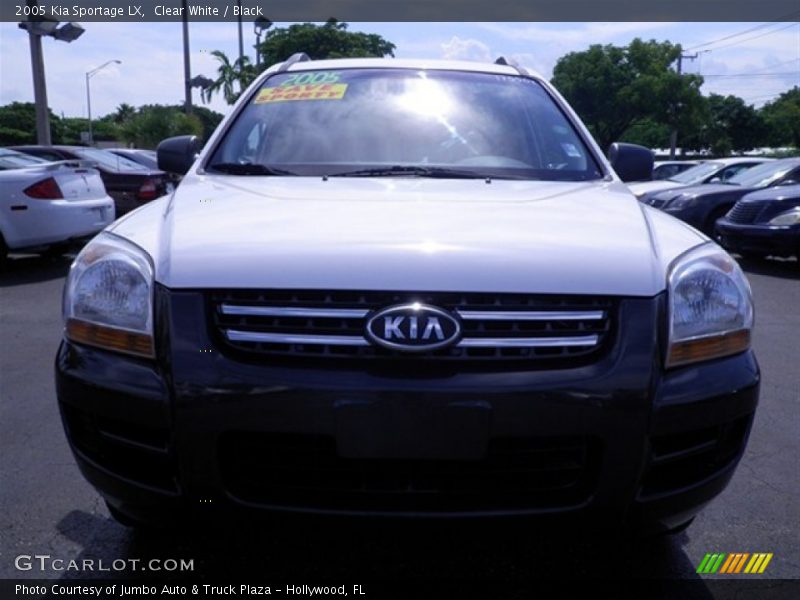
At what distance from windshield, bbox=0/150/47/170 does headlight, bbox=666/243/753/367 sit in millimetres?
8829

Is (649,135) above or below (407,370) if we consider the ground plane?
below

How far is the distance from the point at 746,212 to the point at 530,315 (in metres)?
9.25

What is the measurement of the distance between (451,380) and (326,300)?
0.35 meters

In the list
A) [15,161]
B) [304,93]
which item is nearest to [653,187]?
[15,161]

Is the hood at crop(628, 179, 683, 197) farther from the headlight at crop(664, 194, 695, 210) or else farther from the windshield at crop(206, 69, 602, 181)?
the windshield at crop(206, 69, 602, 181)

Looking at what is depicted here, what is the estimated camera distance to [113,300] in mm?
2113

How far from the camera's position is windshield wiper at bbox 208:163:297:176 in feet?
9.73

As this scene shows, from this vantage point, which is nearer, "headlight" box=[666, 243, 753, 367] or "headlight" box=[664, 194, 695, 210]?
"headlight" box=[666, 243, 753, 367]

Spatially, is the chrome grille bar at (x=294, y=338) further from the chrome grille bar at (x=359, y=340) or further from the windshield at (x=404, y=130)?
the windshield at (x=404, y=130)

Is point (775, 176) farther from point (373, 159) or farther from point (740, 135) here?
point (740, 135)

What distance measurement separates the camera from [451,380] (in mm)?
1930

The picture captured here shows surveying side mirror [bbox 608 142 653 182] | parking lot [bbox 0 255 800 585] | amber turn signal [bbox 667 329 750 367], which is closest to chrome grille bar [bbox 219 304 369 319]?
parking lot [bbox 0 255 800 585]

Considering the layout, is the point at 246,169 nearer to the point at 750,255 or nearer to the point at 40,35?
the point at 750,255

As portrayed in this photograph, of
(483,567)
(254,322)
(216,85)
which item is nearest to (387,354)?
(254,322)
